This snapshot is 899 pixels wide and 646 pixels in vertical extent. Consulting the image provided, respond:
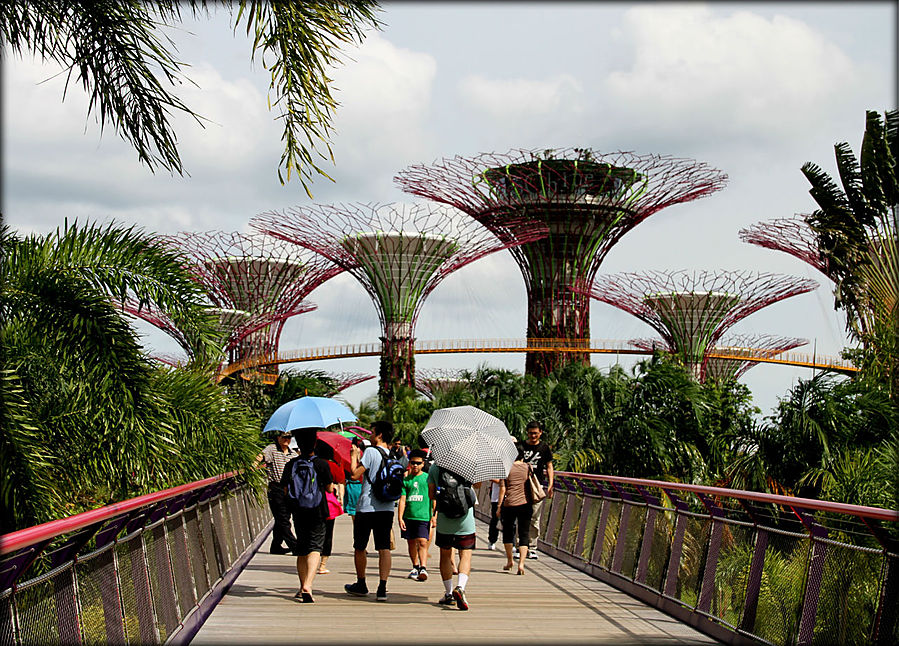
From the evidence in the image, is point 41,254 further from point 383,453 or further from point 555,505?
point 555,505

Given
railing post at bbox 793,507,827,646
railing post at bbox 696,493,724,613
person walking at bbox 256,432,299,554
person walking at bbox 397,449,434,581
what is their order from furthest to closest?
person walking at bbox 256,432,299,554
person walking at bbox 397,449,434,581
railing post at bbox 696,493,724,613
railing post at bbox 793,507,827,646

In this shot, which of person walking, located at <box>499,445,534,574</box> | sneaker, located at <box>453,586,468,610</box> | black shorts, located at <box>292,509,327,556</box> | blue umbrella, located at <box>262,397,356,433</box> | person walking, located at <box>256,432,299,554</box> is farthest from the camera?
blue umbrella, located at <box>262,397,356,433</box>

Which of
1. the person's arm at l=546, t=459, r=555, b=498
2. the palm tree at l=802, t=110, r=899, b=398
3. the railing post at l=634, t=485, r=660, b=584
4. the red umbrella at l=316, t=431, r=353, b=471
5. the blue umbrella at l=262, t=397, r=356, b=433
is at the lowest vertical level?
the railing post at l=634, t=485, r=660, b=584

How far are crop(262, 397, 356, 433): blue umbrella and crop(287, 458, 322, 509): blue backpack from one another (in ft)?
7.74

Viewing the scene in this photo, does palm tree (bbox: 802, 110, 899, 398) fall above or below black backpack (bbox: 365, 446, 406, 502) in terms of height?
above

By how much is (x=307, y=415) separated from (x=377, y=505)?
2547mm

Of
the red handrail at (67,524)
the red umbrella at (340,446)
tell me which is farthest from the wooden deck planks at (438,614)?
the red handrail at (67,524)

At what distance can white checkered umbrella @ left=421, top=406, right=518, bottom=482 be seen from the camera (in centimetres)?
859

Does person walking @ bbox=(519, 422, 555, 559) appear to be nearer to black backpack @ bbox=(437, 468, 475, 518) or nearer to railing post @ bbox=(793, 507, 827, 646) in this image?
black backpack @ bbox=(437, 468, 475, 518)

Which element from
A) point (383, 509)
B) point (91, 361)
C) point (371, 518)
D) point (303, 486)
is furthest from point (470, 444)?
point (91, 361)

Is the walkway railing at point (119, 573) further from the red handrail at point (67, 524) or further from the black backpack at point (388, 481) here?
the black backpack at point (388, 481)

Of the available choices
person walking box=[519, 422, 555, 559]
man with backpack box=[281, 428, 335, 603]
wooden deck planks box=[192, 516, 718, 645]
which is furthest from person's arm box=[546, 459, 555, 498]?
man with backpack box=[281, 428, 335, 603]

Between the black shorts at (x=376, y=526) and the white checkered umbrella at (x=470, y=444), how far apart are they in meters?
0.66

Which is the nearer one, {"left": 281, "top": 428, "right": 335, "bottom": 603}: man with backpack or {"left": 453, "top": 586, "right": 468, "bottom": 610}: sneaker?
{"left": 453, "top": 586, "right": 468, "bottom": 610}: sneaker
